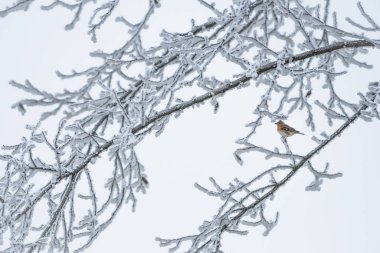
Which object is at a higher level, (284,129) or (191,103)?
(284,129)

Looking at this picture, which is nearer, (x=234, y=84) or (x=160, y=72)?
(x=234, y=84)

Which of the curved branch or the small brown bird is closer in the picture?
the curved branch

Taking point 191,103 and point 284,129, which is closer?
point 191,103

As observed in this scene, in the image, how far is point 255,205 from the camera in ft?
10.0

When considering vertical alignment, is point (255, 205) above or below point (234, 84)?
below

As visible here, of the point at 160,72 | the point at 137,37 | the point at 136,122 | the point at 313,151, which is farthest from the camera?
the point at 160,72

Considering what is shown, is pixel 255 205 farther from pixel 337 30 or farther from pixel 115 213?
pixel 337 30

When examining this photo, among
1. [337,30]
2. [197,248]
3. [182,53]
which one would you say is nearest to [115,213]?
[197,248]

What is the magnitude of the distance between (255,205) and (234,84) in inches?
31.1

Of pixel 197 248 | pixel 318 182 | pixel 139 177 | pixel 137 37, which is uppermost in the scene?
pixel 137 37

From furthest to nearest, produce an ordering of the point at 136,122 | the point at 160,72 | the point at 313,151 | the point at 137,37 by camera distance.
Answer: the point at 160,72, the point at 137,37, the point at 313,151, the point at 136,122

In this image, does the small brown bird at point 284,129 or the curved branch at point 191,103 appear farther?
the small brown bird at point 284,129

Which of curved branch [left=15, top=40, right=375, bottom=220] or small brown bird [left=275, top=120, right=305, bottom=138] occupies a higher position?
small brown bird [left=275, top=120, right=305, bottom=138]

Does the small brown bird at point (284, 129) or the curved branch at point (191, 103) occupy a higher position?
the small brown bird at point (284, 129)
